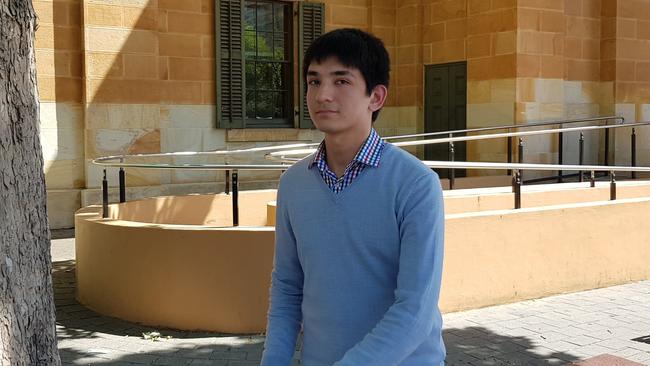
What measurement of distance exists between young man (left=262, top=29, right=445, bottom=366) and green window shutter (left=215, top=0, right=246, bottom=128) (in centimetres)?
973

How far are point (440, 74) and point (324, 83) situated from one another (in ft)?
37.1

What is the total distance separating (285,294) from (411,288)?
455 mm

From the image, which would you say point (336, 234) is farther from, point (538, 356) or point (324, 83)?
point (538, 356)

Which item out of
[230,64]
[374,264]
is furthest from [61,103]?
[374,264]

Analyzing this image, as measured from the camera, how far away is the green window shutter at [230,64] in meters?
11.6

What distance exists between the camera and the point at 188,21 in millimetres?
11414

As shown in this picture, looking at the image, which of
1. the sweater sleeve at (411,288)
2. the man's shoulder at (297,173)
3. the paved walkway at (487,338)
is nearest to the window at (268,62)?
the paved walkway at (487,338)

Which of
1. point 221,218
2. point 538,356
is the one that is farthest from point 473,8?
point 538,356

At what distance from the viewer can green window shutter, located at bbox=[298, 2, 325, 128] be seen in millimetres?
12344

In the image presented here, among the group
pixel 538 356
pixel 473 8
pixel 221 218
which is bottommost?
pixel 538 356

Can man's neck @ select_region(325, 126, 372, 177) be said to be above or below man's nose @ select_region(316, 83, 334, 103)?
below

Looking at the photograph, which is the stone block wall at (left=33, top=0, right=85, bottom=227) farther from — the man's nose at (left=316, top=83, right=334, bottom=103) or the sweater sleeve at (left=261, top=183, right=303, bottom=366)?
the man's nose at (left=316, top=83, right=334, bottom=103)

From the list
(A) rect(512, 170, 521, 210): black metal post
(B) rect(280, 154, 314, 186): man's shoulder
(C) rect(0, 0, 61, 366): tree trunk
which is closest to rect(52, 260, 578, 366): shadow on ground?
(A) rect(512, 170, 521, 210): black metal post

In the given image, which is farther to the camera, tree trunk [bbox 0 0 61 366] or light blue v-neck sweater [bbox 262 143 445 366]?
tree trunk [bbox 0 0 61 366]
